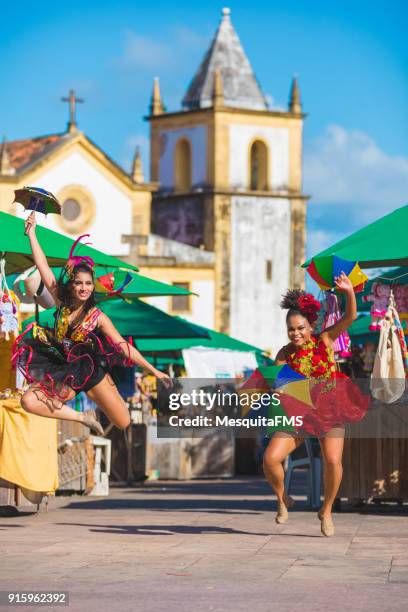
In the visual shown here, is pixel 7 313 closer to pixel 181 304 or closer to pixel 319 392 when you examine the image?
pixel 319 392

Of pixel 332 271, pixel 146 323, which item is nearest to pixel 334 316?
pixel 332 271

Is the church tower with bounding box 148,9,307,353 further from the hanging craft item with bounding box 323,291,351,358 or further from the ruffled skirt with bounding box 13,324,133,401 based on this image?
the ruffled skirt with bounding box 13,324,133,401

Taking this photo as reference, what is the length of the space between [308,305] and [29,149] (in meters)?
56.4

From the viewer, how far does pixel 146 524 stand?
1266cm

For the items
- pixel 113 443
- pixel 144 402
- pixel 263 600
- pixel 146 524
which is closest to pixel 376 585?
pixel 263 600

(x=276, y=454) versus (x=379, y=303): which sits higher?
(x=379, y=303)

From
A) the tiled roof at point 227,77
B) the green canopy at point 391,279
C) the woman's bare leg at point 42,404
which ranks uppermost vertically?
the tiled roof at point 227,77

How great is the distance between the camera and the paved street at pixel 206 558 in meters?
8.27

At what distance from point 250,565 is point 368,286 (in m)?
8.75

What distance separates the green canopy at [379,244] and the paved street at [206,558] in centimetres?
211

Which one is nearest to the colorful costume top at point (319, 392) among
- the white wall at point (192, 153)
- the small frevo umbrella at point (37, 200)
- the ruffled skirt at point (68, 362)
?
the ruffled skirt at point (68, 362)

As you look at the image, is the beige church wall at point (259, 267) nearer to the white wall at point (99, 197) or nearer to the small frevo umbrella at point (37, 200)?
the white wall at point (99, 197)

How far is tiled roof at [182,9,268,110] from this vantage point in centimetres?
7556

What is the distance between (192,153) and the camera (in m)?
75.8
